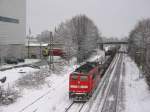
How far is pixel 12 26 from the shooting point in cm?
6331

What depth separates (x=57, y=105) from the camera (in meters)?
23.0

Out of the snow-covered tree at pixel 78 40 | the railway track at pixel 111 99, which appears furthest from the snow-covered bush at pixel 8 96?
the snow-covered tree at pixel 78 40

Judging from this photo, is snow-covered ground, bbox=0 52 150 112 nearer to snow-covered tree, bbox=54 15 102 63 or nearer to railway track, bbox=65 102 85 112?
railway track, bbox=65 102 85 112

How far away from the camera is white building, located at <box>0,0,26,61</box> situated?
59031 millimetres

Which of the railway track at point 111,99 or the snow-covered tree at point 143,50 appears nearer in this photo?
the railway track at point 111,99

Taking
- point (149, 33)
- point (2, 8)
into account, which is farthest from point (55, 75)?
point (149, 33)

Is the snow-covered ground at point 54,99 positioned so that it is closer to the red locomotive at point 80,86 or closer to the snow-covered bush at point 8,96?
the snow-covered bush at point 8,96

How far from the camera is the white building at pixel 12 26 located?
59.0 metres

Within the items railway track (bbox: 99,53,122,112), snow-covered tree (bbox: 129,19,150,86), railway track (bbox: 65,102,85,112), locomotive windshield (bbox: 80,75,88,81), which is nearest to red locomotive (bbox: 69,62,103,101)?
locomotive windshield (bbox: 80,75,88,81)

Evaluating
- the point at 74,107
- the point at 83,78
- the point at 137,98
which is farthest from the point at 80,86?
the point at 137,98

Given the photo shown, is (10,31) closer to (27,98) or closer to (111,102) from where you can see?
(27,98)

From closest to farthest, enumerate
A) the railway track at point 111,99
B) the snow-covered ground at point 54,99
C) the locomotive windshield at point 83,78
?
the snow-covered ground at point 54,99 < the railway track at point 111,99 < the locomotive windshield at point 83,78

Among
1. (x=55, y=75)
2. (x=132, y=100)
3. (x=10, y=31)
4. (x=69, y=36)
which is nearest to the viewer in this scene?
(x=132, y=100)

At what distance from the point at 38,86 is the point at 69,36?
43166 mm
